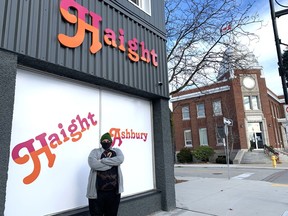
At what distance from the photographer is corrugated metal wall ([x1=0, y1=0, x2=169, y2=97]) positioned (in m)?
3.82

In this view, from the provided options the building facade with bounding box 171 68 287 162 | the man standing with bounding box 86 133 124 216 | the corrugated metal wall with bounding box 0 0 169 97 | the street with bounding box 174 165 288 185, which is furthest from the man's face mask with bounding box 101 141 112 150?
the building facade with bounding box 171 68 287 162

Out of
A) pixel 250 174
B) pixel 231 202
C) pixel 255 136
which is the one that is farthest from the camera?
pixel 255 136

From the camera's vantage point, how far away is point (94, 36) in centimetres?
502

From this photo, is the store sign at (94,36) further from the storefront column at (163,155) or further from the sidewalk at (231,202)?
the sidewalk at (231,202)

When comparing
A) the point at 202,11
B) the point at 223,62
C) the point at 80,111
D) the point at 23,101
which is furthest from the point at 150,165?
the point at 202,11

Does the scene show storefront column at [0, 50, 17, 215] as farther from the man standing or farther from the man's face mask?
the man's face mask

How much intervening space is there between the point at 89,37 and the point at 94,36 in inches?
4.8

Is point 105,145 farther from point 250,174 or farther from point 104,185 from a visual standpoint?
point 250,174

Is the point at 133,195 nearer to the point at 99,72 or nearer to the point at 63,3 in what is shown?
the point at 99,72

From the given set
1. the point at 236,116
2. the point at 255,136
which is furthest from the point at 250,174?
the point at 255,136

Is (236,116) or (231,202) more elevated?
(236,116)

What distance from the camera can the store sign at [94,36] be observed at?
453 centimetres

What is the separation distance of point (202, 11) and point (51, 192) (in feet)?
33.5

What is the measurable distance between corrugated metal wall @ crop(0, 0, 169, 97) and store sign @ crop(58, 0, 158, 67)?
0.26 feet
